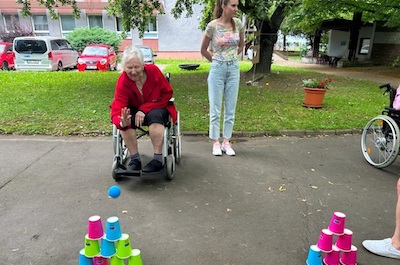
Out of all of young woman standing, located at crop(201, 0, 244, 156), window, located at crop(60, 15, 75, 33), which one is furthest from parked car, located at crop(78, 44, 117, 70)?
window, located at crop(60, 15, 75, 33)

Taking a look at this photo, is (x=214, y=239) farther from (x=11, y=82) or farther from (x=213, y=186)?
(x=11, y=82)

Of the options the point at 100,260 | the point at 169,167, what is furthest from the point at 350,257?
the point at 169,167

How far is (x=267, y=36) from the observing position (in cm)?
1016

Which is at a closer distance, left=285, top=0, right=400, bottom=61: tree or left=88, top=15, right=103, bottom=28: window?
left=285, top=0, right=400, bottom=61: tree

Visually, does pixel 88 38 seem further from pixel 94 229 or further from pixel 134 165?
pixel 94 229

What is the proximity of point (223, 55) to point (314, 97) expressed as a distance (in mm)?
3232

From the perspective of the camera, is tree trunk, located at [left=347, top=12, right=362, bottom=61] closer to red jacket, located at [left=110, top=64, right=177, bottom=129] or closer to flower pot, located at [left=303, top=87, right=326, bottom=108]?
flower pot, located at [left=303, top=87, right=326, bottom=108]

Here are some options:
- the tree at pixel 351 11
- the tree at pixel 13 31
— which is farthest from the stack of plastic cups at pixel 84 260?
the tree at pixel 13 31

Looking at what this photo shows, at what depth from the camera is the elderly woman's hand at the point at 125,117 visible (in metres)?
2.94

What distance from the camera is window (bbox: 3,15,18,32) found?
848 inches

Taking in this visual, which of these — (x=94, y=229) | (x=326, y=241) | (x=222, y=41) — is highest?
(x=222, y=41)

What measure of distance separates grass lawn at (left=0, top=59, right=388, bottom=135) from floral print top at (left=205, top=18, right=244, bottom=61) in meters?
1.53

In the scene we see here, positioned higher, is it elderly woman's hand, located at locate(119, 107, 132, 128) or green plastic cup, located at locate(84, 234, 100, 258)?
elderly woman's hand, located at locate(119, 107, 132, 128)

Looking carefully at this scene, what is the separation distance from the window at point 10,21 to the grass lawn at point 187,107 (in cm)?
1527
